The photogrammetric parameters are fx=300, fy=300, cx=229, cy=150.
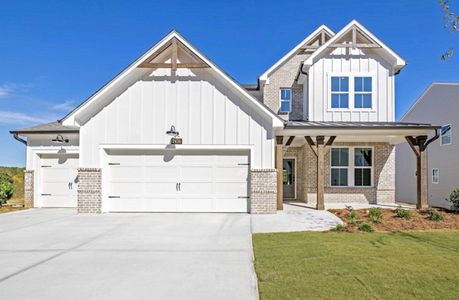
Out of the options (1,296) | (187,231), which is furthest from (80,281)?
(187,231)

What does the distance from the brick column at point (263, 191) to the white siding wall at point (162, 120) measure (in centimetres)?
136

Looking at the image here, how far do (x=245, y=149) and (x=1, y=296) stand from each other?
27.7ft

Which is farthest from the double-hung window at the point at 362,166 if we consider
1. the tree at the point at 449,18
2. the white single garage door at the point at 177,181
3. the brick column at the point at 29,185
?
the brick column at the point at 29,185

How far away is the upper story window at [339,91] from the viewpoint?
47.4 ft

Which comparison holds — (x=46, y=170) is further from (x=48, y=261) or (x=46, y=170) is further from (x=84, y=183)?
(x=48, y=261)

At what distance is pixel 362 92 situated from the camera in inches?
566

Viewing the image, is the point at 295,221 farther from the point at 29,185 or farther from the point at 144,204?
the point at 29,185

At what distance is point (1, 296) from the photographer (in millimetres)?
4184

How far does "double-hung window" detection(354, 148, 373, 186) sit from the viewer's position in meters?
14.8

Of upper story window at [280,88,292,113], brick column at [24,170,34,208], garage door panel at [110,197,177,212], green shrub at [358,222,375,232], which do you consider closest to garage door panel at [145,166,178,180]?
garage door panel at [110,197,177,212]

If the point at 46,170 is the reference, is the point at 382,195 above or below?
below

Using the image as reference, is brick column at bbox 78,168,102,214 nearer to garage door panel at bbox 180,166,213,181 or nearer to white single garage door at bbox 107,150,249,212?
white single garage door at bbox 107,150,249,212

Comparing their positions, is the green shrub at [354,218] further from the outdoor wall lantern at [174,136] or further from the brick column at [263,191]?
the outdoor wall lantern at [174,136]

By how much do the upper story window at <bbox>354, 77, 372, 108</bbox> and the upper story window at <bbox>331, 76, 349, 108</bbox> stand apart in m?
0.42
